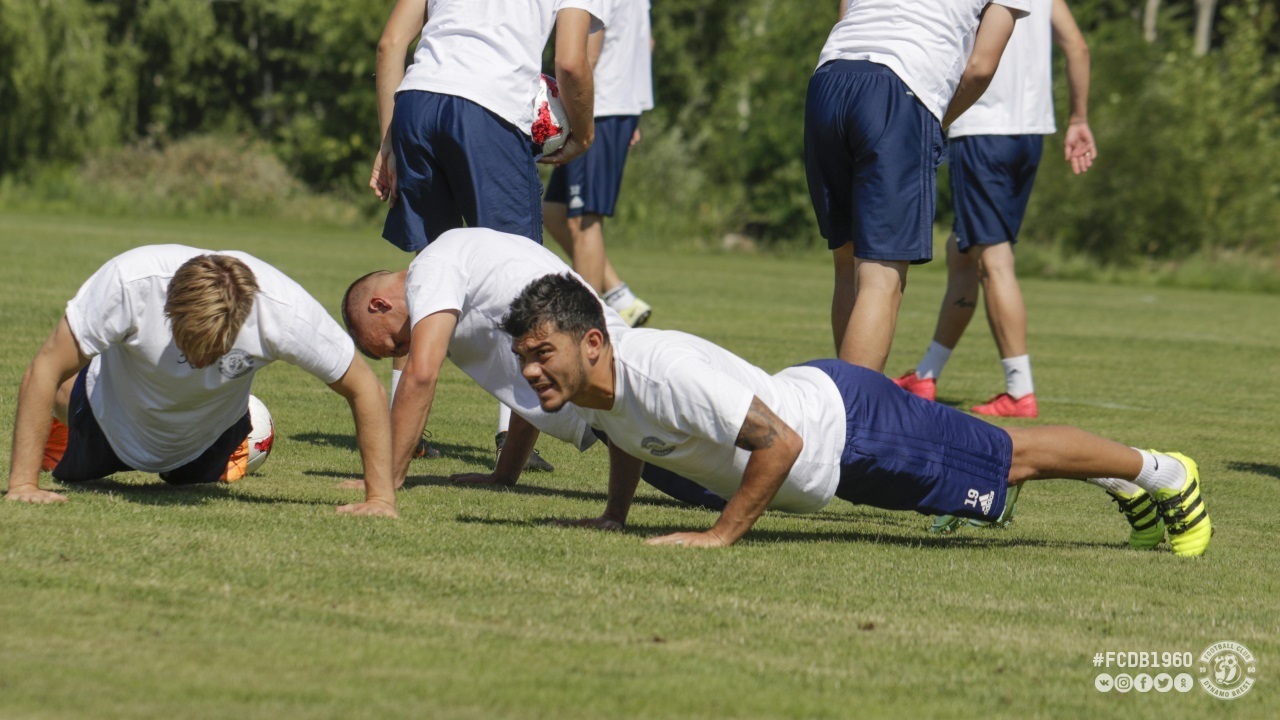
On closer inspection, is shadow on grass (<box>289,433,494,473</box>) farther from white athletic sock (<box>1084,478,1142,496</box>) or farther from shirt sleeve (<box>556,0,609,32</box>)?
white athletic sock (<box>1084,478,1142,496</box>)

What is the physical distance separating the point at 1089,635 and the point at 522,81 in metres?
3.35

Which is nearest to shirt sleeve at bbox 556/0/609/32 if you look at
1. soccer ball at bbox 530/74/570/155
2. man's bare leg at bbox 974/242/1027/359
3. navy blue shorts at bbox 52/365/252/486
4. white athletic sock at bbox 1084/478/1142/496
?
soccer ball at bbox 530/74/570/155

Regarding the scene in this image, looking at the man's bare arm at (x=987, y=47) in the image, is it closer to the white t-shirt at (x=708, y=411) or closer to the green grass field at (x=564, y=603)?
the green grass field at (x=564, y=603)

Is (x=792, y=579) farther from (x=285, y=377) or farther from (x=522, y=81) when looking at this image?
(x=285, y=377)

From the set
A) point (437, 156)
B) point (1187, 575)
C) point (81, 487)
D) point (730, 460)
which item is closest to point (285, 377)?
point (437, 156)

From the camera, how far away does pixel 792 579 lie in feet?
14.2

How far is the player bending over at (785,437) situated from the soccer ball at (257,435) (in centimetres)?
142

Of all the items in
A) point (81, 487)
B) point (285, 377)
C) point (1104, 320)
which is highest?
point (81, 487)

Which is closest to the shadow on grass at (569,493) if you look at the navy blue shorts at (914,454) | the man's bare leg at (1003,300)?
the navy blue shorts at (914,454)

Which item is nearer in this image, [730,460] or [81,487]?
[730,460]

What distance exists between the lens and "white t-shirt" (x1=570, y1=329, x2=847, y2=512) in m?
4.53

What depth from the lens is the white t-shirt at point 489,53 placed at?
6180 mm

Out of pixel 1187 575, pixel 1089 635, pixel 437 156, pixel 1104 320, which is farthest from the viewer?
pixel 1104 320

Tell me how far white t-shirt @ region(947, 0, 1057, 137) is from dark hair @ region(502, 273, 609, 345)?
197 inches
